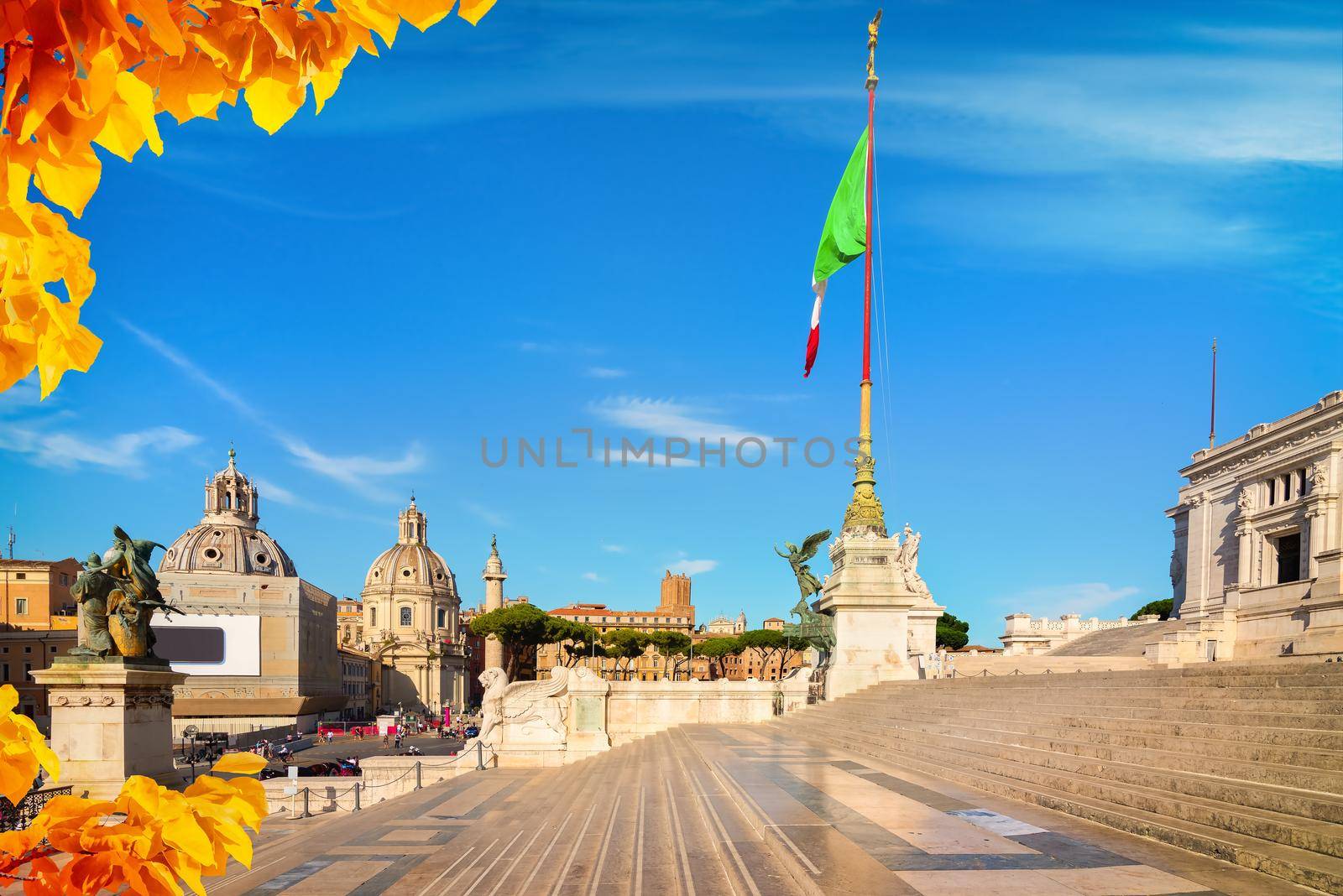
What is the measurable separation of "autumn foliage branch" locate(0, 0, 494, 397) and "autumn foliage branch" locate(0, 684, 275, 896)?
2.10 feet

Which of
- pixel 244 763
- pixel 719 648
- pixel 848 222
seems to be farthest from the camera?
pixel 719 648

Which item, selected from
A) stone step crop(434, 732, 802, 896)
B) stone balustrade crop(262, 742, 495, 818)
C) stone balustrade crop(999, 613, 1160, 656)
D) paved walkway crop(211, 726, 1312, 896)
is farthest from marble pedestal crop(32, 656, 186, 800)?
stone balustrade crop(999, 613, 1160, 656)

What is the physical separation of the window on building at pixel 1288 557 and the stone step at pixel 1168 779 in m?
23.9

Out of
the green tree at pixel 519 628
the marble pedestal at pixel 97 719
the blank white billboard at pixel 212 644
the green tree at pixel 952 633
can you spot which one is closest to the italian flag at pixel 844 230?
the marble pedestal at pixel 97 719

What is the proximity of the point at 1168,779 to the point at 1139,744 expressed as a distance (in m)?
1.76

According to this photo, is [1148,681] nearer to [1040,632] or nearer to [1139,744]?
[1139,744]

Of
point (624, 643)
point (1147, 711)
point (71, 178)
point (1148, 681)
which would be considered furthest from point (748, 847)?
point (624, 643)

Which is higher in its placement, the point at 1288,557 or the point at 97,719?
the point at 1288,557

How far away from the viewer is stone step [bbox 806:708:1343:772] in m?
7.66

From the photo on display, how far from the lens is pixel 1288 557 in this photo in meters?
30.8

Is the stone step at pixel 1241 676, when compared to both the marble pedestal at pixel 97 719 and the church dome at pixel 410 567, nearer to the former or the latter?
the marble pedestal at pixel 97 719

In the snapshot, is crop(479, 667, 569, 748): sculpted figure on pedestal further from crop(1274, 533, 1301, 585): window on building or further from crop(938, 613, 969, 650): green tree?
crop(938, 613, 969, 650): green tree

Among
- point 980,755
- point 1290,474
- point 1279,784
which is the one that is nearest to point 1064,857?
point 1279,784

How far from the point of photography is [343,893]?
7328 mm
